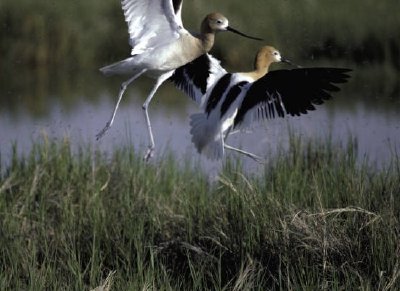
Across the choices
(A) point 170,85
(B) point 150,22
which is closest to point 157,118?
(A) point 170,85

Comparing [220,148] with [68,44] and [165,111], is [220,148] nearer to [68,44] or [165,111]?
[165,111]

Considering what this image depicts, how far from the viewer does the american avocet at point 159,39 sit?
5855 mm

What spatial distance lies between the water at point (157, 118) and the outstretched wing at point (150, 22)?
169cm

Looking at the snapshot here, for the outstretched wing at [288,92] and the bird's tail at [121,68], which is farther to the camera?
the outstretched wing at [288,92]

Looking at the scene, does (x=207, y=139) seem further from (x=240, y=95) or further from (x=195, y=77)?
(x=195, y=77)

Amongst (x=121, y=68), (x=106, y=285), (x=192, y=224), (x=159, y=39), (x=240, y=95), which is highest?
(x=159, y=39)

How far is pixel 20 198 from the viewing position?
7.59m

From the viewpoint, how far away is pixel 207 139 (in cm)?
676

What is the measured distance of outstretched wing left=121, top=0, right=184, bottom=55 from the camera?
6.07 meters

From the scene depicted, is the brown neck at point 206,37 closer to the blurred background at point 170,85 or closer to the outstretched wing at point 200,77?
the outstretched wing at point 200,77

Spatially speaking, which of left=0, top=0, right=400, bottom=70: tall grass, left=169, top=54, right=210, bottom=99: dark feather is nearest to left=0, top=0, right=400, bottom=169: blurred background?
left=0, top=0, right=400, bottom=70: tall grass

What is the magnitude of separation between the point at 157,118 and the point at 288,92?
4897 mm

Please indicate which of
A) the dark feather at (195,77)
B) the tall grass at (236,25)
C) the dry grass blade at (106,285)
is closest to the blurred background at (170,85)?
the tall grass at (236,25)

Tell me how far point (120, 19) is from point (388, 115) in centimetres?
520
